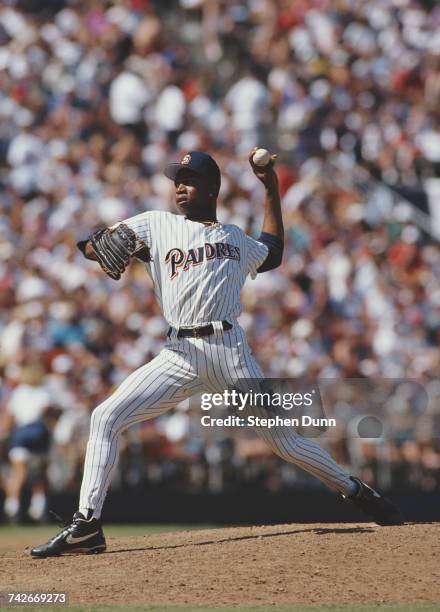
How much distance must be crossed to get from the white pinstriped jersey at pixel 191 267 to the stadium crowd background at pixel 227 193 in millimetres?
4397

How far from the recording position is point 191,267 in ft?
20.6

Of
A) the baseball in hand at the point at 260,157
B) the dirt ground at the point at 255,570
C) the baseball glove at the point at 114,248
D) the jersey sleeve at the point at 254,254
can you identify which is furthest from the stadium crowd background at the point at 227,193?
the baseball glove at the point at 114,248

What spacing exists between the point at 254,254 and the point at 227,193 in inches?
276

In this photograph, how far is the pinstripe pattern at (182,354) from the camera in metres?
6.27

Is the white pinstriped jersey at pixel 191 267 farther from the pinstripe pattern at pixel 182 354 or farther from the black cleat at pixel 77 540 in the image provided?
the black cleat at pixel 77 540

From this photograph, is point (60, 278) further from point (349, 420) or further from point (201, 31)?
point (201, 31)

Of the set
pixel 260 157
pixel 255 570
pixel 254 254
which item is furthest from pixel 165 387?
pixel 260 157

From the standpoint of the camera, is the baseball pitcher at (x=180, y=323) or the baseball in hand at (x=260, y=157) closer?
the baseball pitcher at (x=180, y=323)

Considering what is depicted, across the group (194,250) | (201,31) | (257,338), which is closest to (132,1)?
(201,31)

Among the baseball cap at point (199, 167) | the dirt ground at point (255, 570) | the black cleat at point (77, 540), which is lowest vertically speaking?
the dirt ground at point (255, 570)

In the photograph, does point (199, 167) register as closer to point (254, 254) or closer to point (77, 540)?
point (254, 254)

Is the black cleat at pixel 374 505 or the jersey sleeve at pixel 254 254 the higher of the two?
the jersey sleeve at pixel 254 254

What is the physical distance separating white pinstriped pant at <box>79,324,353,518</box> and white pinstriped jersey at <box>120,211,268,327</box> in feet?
0.43

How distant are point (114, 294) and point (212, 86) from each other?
3.92 metres
